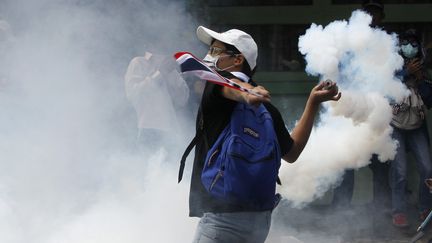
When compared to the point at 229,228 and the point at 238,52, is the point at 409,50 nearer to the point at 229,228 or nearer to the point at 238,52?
the point at 238,52

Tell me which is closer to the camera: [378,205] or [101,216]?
[101,216]

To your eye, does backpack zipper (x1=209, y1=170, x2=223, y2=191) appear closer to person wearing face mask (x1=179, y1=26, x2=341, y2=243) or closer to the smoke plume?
person wearing face mask (x1=179, y1=26, x2=341, y2=243)

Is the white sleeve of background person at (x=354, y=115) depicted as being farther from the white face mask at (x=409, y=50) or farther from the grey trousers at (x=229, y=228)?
the grey trousers at (x=229, y=228)

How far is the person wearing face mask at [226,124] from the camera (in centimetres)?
384

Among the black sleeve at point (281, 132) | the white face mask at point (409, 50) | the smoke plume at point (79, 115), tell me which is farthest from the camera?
the white face mask at point (409, 50)

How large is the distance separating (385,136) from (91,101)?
256 cm

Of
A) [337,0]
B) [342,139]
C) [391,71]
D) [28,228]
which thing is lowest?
[28,228]

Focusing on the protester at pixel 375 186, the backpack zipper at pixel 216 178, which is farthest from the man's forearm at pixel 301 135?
the protester at pixel 375 186

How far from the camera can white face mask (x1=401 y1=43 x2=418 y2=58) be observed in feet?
23.1

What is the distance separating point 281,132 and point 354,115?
151 cm

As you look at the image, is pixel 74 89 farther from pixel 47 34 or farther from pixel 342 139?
pixel 342 139

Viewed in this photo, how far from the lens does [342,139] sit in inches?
238

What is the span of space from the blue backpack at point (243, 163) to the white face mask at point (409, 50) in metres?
3.40

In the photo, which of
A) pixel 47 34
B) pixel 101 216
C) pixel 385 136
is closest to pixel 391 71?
pixel 385 136
